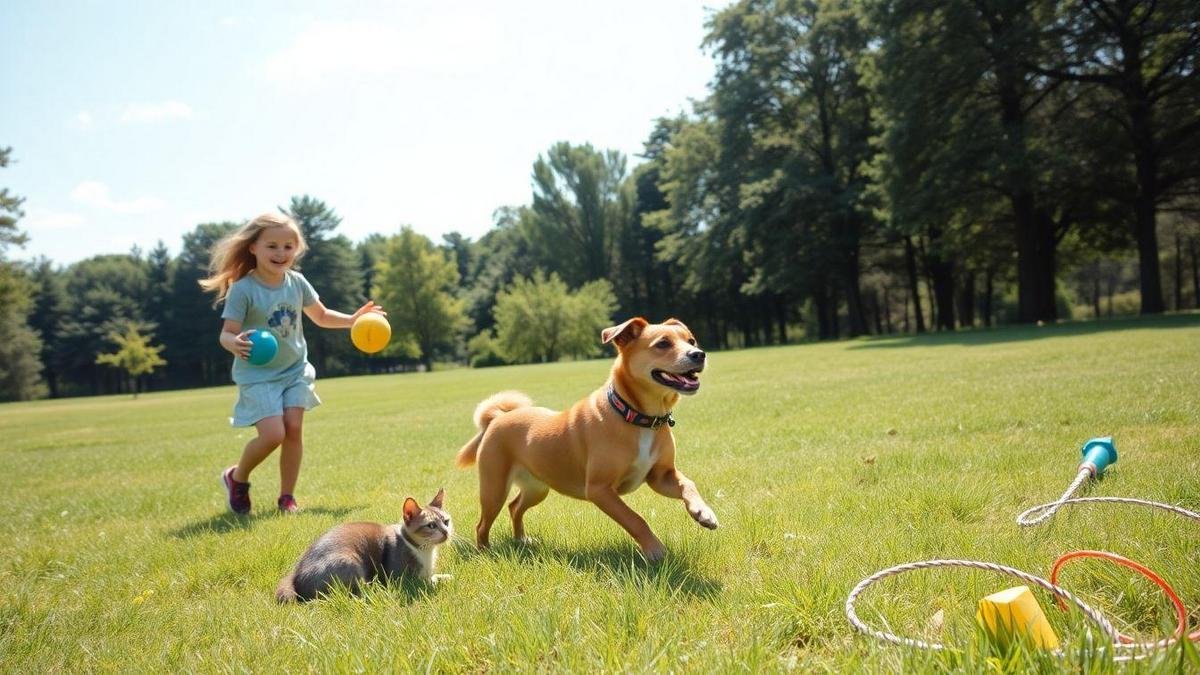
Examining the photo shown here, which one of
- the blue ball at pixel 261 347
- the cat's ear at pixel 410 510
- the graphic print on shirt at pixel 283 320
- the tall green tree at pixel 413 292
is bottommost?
the cat's ear at pixel 410 510

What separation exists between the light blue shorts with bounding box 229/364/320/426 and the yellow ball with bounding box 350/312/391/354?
577 millimetres

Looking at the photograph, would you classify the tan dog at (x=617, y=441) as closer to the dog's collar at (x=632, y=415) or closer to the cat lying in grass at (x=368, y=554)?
the dog's collar at (x=632, y=415)

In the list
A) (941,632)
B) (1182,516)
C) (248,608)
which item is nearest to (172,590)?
(248,608)

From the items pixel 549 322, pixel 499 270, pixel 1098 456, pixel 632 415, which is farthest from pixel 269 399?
pixel 499 270

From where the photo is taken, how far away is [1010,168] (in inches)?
997

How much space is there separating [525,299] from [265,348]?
54.7 meters

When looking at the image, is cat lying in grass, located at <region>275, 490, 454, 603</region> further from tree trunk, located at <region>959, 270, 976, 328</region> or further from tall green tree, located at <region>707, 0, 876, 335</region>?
tree trunk, located at <region>959, 270, 976, 328</region>

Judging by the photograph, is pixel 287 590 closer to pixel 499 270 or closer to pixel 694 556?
pixel 694 556

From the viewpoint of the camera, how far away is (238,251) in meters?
6.03

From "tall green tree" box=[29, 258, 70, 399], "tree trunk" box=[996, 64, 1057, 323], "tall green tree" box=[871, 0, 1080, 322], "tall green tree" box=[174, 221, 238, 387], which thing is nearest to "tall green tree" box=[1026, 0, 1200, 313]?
"tall green tree" box=[871, 0, 1080, 322]

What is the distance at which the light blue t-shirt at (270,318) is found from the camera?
5891 millimetres

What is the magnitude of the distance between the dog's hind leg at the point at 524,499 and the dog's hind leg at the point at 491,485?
135mm

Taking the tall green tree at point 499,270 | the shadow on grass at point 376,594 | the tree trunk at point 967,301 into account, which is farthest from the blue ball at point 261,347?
the tall green tree at point 499,270

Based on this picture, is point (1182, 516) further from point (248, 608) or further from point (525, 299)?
point (525, 299)
